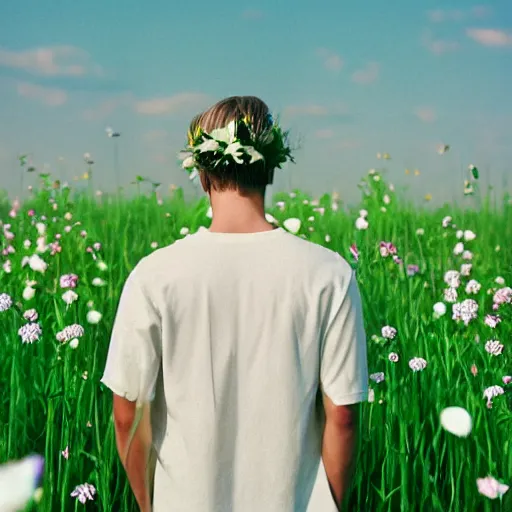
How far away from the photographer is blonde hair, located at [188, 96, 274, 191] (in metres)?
1.70

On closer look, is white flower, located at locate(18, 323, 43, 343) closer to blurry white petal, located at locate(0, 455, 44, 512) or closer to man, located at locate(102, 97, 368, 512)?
blurry white petal, located at locate(0, 455, 44, 512)

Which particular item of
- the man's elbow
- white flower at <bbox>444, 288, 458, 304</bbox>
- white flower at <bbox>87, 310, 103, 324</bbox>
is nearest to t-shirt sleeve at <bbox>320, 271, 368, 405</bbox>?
the man's elbow

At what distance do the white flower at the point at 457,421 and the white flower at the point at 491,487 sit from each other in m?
0.22

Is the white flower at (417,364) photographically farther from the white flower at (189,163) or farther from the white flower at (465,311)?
the white flower at (189,163)

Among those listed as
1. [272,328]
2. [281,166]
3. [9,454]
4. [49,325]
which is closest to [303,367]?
[272,328]

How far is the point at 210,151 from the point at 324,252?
324mm

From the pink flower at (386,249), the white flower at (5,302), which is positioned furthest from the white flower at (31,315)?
the pink flower at (386,249)

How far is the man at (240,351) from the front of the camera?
1.64m

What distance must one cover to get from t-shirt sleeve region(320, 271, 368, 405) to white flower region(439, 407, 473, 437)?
0.99 m

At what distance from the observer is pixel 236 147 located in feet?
5.48

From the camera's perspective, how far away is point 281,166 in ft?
6.05

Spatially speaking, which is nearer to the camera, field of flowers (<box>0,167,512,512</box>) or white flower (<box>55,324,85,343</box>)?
field of flowers (<box>0,167,512,512</box>)

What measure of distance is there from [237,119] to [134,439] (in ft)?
2.50

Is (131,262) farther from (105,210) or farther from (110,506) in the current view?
(110,506)
